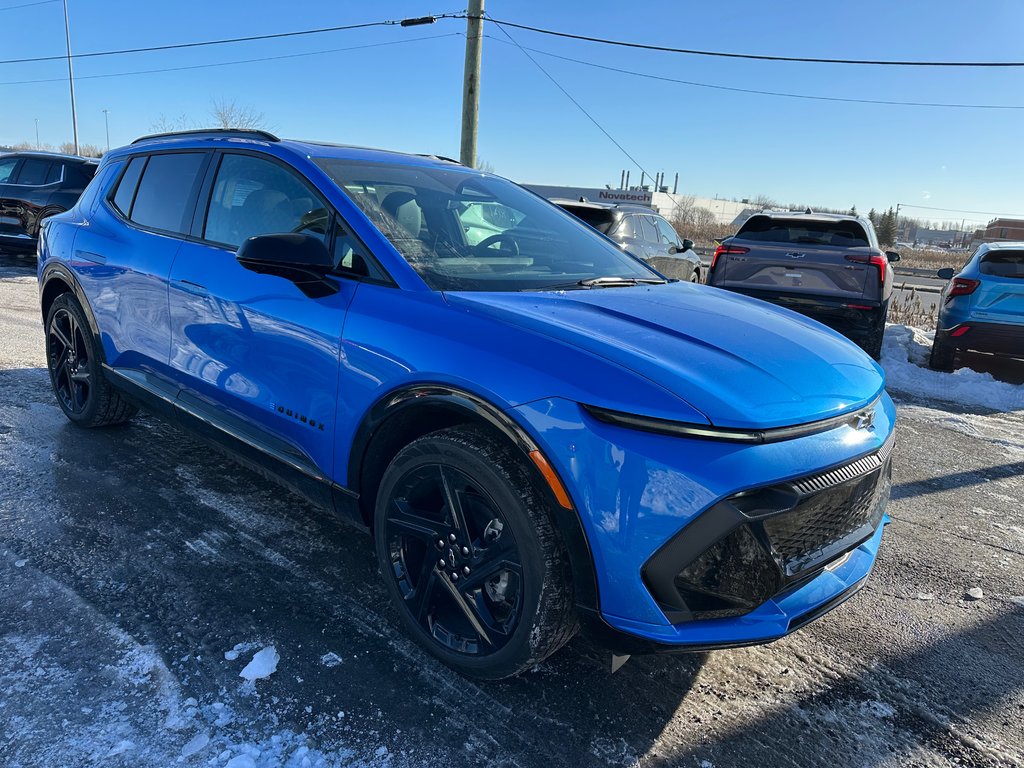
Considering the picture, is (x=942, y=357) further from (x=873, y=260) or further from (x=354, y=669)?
(x=354, y=669)

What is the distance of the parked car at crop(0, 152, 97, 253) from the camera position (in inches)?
456

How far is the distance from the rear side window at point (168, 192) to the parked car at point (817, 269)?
18.5ft

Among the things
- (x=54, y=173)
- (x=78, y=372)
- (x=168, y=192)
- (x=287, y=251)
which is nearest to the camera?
(x=287, y=251)

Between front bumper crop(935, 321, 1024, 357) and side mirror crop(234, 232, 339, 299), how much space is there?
7.14 meters

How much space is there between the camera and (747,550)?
71.3 inches

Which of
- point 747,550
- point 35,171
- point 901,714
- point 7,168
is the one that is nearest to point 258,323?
point 747,550

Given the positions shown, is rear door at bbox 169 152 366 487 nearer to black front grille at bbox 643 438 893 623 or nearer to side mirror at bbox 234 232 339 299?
side mirror at bbox 234 232 339 299

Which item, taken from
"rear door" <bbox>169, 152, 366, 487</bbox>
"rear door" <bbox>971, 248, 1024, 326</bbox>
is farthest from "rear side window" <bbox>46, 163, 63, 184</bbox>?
"rear door" <bbox>971, 248, 1024, 326</bbox>

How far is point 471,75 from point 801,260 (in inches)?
338

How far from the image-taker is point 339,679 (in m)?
2.23

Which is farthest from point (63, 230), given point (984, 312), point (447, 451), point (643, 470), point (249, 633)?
point (984, 312)

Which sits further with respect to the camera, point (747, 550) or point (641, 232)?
point (641, 232)

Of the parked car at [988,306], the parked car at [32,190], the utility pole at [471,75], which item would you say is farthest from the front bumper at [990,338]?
the parked car at [32,190]

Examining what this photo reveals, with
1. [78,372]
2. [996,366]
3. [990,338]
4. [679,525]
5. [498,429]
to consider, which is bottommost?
[996,366]
